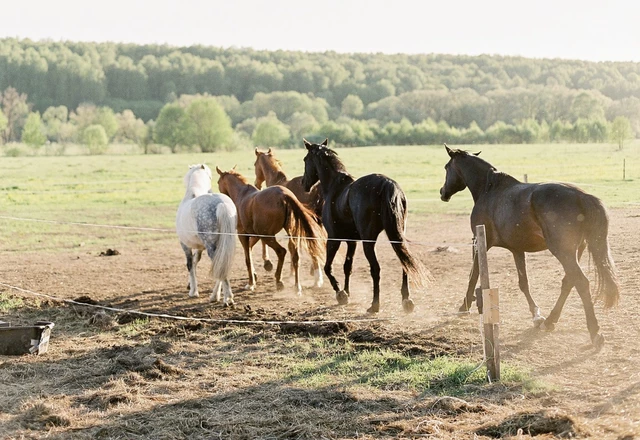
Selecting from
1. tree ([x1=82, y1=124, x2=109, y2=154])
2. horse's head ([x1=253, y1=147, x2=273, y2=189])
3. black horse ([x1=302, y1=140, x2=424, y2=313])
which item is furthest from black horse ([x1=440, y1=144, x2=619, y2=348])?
tree ([x1=82, y1=124, x2=109, y2=154])

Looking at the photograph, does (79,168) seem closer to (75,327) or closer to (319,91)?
(75,327)

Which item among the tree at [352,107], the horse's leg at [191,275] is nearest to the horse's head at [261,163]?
the horse's leg at [191,275]

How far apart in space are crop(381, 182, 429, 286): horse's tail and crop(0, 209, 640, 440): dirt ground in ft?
1.59

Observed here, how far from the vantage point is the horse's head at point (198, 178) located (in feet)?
34.0

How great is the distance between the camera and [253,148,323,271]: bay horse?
37.3 feet

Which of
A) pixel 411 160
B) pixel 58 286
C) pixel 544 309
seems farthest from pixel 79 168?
pixel 544 309

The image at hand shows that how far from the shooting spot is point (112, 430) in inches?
194

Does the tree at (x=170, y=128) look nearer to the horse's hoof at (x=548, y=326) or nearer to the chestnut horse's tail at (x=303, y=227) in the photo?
the chestnut horse's tail at (x=303, y=227)

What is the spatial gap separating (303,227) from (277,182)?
2.34 m

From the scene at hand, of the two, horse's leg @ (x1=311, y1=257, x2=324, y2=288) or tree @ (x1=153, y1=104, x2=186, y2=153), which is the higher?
tree @ (x1=153, y1=104, x2=186, y2=153)

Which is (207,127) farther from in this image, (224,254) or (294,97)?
(224,254)

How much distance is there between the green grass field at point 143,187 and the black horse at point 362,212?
524cm

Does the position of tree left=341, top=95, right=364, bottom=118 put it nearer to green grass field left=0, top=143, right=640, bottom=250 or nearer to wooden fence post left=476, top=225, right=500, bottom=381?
green grass field left=0, top=143, right=640, bottom=250

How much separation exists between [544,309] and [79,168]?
113ft
